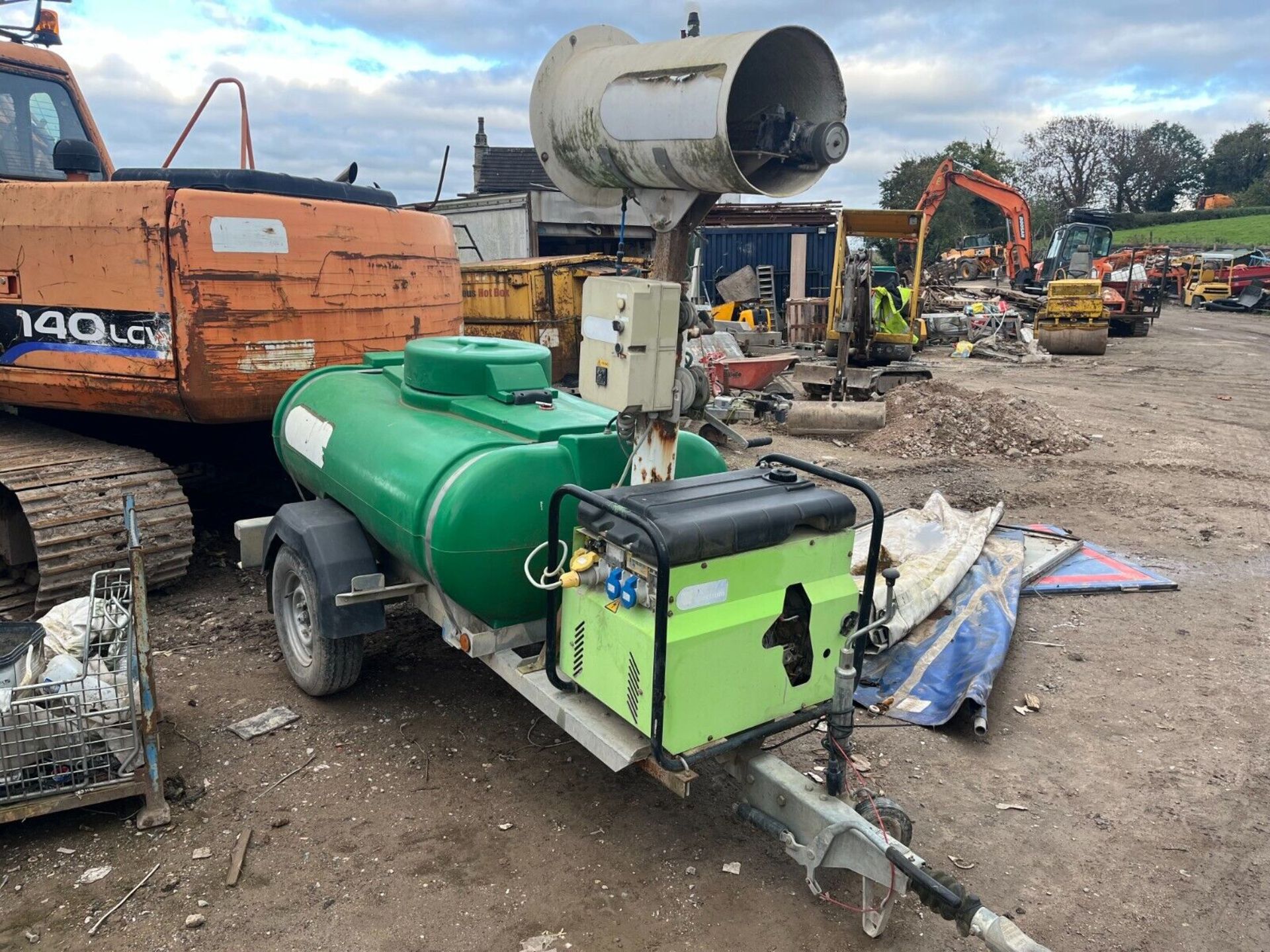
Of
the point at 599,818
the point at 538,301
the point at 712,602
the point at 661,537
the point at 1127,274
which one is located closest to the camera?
the point at 661,537

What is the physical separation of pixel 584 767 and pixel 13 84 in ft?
19.0

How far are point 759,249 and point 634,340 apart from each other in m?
20.5

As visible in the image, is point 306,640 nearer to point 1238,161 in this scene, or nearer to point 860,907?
point 860,907

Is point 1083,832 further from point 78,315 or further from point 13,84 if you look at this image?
point 13,84

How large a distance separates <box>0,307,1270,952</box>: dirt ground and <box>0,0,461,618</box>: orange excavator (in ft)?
2.45

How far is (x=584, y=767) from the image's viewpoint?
3.96 metres

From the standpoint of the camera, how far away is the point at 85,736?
343cm

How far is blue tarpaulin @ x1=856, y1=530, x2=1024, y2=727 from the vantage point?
14.6 feet

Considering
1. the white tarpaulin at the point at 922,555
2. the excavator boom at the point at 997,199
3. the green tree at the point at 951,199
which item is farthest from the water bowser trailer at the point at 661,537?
the green tree at the point at 951,199

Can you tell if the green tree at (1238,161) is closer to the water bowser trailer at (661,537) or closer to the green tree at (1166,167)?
the green tree at (1166,167)

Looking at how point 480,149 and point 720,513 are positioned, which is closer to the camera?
point 720,513

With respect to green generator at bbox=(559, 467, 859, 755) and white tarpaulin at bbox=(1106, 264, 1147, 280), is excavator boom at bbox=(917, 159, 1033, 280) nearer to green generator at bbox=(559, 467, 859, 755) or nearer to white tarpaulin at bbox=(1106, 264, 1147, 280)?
white tarpaulin at bbox=(1106, 264, 1147, 280)

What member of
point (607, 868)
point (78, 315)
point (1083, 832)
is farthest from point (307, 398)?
point (1083, 832)

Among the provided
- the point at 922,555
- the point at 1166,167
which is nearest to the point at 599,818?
the point at 922,555
